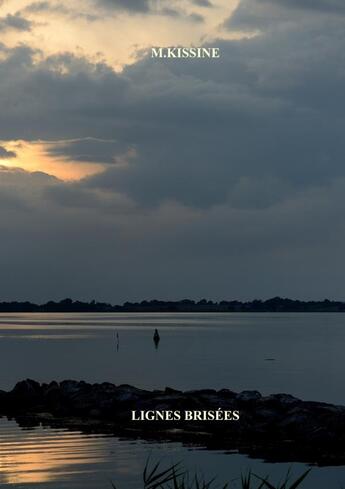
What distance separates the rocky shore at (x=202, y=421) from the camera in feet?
100

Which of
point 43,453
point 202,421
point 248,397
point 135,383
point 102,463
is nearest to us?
point 102,463

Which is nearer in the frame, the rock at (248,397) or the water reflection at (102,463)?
the water reflection at (102,463)

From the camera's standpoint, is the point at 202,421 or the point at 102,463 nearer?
the point at 102,463

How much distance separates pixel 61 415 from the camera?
40469 millimetres

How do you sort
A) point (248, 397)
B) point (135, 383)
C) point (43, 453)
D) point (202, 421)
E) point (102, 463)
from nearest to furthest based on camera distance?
1. point (102, 463)
2. point (43, 453)
3. point (202, 421)
4. point (248, 397)
5. point (135, 383)

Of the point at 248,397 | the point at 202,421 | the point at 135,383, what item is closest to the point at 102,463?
the point at 202,421

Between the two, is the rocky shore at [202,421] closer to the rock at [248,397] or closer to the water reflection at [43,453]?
the rock at [248,397]

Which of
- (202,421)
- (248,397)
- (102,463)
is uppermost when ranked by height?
(248,397)

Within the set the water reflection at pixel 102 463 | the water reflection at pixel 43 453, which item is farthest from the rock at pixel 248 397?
the water reflection at pixel 43 453

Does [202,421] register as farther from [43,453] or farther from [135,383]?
[135,383]

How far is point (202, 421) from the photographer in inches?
1398

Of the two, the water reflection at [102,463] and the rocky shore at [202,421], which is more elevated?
the rocky shore at [202,421]

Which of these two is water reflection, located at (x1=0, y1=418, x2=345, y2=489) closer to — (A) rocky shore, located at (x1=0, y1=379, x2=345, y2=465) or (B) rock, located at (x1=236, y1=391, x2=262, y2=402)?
(A) rocky shore, located at (x1=0, y1=379, x2=345, y2=465)

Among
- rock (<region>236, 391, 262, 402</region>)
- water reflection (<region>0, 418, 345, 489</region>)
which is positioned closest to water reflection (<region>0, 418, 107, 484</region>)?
water reflection (<region>0, 418, 345, 489</region>)
